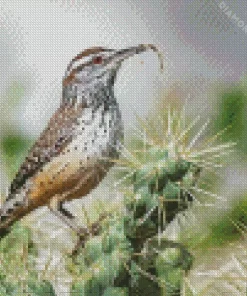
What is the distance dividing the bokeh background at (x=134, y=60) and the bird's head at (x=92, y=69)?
0.03 metres

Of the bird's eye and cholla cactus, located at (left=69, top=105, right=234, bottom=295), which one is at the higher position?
the bird's eye

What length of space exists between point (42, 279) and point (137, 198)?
0.34m

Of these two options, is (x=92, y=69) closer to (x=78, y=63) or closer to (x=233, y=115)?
(x=78, y=63)

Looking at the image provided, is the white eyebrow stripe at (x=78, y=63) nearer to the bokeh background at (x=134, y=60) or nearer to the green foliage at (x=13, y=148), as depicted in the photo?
the bokeh background at (x=134, y=60)

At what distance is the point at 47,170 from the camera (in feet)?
6.61

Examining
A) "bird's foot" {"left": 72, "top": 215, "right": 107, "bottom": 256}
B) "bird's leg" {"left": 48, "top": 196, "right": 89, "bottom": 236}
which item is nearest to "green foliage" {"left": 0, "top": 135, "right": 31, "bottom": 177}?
"bird's leg" {"left": 48, "top": 196, "right": 89, "bottom": 236}

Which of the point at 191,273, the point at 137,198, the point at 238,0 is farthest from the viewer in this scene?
the point at 238,0

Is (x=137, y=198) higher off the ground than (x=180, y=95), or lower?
lower

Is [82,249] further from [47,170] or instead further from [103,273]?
[47,170]

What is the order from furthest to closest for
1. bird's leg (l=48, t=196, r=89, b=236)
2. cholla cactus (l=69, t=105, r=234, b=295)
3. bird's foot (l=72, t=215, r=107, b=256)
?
bird's leg (l=48, t=196, r=89, b=236)
bird's foot (l=72, t=215, r=107, b=256)
cholla cactus (l=69, t=105, r=234, b=295)

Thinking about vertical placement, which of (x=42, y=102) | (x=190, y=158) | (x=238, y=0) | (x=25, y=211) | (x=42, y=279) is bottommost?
(x=42, y=279)

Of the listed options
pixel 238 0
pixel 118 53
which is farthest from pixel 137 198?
pixel 238 0

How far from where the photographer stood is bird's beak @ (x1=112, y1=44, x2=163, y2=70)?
6.72 ft

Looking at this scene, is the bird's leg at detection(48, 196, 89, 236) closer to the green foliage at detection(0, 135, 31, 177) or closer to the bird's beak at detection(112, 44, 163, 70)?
the green foliage at detection(0, 135, 31, 177)
